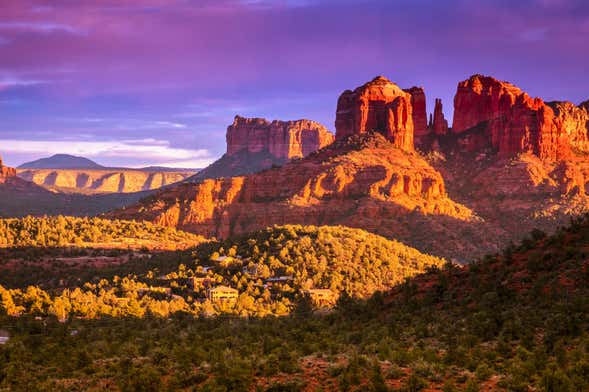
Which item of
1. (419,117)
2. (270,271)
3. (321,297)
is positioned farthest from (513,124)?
(321,297)

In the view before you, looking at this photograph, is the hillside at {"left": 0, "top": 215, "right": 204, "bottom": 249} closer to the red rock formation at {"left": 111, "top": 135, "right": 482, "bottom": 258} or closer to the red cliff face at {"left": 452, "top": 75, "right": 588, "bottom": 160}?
the red rock formation at {"left": 111, "top": 135, "right": 482, "bottom": 258}

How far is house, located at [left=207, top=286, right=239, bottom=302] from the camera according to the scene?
2557 inches

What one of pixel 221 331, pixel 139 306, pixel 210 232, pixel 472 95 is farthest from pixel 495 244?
pixel 221 331

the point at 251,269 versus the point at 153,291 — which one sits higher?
the point at 251,269

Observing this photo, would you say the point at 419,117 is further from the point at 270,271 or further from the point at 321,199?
the point at 270,271

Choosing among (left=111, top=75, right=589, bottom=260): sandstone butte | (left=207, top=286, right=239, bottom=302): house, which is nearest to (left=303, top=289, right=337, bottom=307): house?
(left=207, top=286, right=239, bottom=302): house

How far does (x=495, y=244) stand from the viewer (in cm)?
13575

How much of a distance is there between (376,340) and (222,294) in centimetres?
3065

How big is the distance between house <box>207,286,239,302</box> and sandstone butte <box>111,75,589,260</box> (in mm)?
64078

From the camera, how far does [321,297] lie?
221 ft

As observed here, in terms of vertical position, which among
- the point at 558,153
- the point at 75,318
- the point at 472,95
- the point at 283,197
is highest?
the point at 472,95

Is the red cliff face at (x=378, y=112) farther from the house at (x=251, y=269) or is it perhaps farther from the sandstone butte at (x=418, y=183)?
the house at (x=251, y=269)

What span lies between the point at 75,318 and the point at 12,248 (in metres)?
50.6

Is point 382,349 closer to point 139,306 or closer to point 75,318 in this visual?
point 75,318
